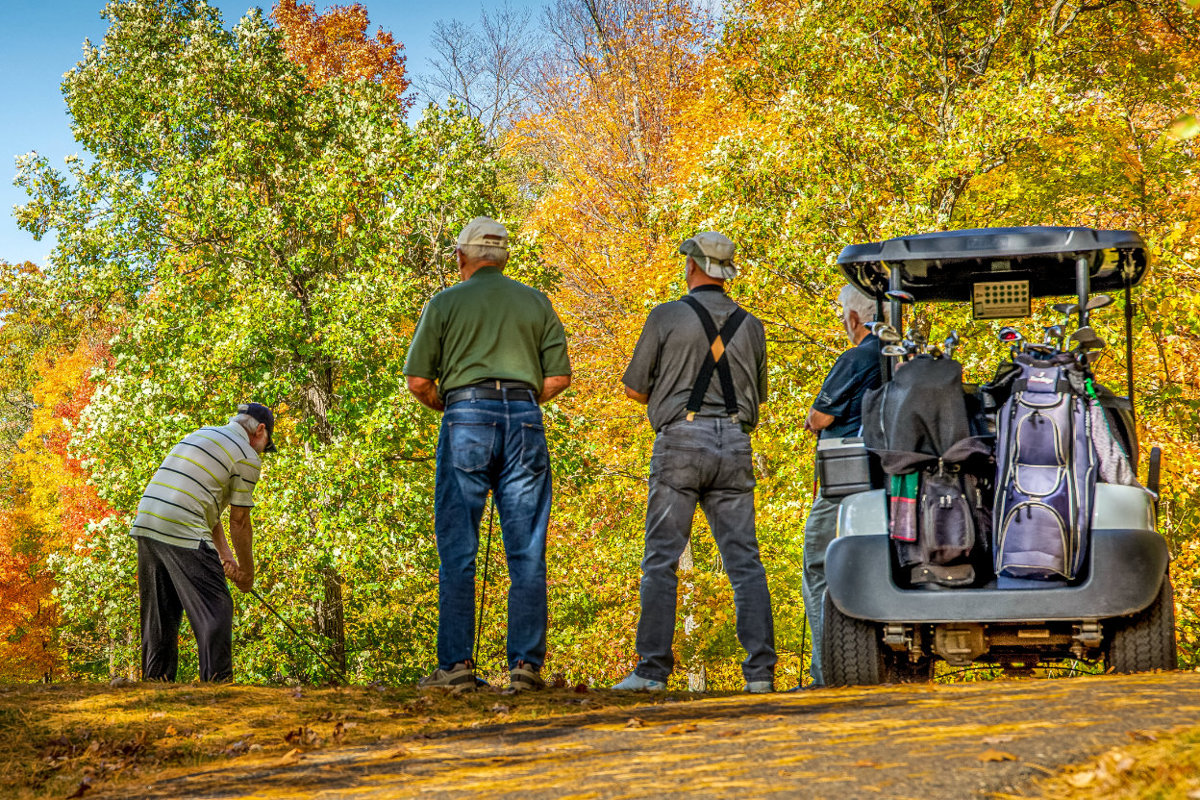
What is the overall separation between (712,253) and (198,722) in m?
Answer: 3.24

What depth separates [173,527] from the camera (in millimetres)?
6934

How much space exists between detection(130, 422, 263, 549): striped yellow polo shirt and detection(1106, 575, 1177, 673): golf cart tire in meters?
4.68

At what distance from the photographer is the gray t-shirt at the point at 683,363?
584 cm

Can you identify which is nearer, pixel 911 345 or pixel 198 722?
pixel 198 722

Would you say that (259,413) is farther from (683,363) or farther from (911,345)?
(911,345)

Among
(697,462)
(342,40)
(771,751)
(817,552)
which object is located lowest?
(771,751)

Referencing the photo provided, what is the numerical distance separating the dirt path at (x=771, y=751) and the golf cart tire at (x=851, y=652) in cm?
63

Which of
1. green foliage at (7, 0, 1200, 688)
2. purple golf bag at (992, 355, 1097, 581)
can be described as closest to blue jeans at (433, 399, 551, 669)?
purple golf bag at (992, 355, 1097, 581)

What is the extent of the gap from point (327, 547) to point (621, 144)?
12.6 m

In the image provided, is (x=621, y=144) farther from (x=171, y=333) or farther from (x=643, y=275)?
(x=171, y=333)

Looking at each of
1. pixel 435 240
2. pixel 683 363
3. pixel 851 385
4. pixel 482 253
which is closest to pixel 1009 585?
pixel 851 385

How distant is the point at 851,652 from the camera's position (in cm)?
518

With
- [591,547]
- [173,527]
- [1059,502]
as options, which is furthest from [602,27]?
[1059,502]

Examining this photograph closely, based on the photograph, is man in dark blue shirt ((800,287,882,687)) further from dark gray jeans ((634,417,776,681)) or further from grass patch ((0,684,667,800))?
grass patch ((0,684,667,800))
